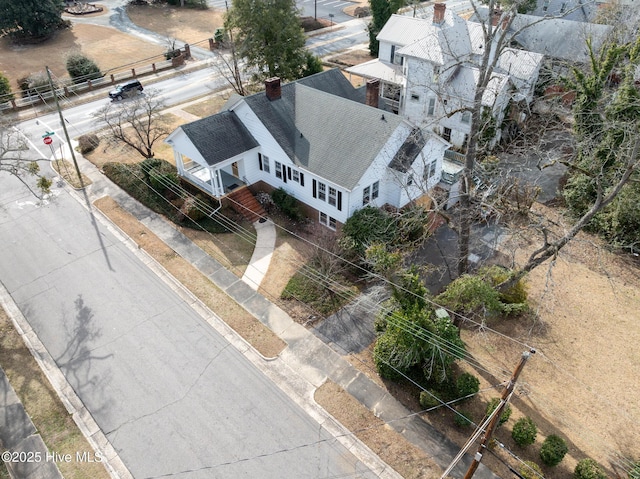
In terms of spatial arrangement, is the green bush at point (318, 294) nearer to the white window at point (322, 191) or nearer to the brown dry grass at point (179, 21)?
the white window at point (322, 191)

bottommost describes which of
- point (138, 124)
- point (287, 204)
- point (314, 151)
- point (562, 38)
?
point (287, 204)

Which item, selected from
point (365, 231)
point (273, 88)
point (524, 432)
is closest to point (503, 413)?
point (524, 432)

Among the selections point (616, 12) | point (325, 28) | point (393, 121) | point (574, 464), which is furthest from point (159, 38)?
point (574, 464)

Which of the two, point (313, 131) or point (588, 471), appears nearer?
point (588, 471)

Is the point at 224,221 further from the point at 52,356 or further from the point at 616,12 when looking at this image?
the point at 616,12

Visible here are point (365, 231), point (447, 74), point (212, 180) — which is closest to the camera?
point (365, 231)

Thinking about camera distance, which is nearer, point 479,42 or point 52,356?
point 52,356

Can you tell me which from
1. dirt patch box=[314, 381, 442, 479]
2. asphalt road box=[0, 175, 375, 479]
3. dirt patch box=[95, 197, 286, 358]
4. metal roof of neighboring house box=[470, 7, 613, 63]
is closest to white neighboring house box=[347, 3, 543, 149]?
metal roof of neighboring house box=[470, 7, 613, 63]

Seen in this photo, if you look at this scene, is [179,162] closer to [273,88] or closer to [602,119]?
[273,88]
